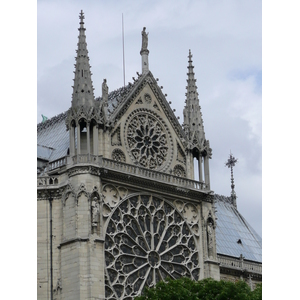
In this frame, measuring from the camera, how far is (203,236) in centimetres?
5416

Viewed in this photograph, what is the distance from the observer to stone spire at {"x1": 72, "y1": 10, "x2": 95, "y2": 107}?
50406 mm

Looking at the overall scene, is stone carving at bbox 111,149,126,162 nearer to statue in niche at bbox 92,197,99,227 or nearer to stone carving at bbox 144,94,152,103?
statue in niche at bbox 92,197,99,227

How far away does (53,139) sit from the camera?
58.0m

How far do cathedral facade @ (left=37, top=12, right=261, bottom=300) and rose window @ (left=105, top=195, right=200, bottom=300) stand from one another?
0.06m

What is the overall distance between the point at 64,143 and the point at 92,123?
5997 millimetres

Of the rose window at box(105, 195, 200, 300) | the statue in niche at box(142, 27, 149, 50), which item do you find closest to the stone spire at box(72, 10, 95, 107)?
the statue in niche at box(142, 27, 149, 50)

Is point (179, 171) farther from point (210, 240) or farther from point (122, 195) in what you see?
point (122, 195)

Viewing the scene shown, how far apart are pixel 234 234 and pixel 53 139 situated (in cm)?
1742

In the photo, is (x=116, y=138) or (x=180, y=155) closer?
(x=116, y=138)

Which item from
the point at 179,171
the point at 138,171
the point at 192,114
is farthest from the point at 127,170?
the point at 192,114

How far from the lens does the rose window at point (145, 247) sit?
48.4 meters

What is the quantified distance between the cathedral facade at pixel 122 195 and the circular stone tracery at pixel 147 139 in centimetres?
7
